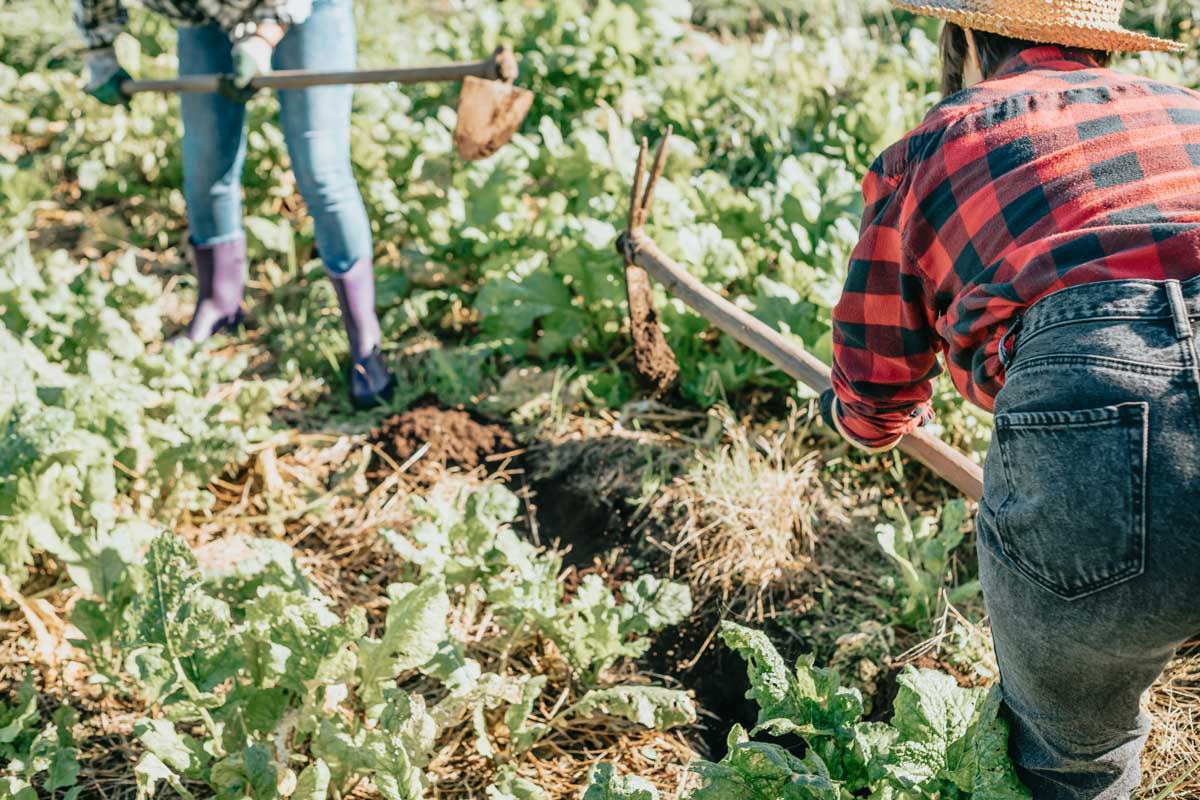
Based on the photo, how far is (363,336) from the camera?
11.0ft

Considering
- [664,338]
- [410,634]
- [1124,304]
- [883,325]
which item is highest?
[1124,304]

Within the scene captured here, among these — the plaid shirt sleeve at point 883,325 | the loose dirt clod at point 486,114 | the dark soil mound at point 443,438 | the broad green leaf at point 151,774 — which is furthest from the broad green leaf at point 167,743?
the loose dirt clod at point 486,114

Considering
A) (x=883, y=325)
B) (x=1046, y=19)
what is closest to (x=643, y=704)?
(x=883, y=325)

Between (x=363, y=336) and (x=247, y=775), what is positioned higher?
(x=363, y=336)

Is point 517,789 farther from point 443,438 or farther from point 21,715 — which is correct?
point 443,438

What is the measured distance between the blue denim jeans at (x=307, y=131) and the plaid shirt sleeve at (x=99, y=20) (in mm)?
231

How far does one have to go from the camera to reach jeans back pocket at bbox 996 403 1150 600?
127 cm

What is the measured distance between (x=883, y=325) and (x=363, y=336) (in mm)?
1935

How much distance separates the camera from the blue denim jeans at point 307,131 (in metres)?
3.04

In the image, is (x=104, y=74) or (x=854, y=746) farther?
(x=104, y=74)

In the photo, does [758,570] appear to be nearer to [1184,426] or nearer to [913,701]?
[913,701]

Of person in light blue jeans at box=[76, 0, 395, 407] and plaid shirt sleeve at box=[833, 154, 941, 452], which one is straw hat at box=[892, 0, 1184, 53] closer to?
plaid shirt sleeve at box=[833, 154, 941, 452]

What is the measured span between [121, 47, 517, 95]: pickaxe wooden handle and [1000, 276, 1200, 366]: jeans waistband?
6.50 ft

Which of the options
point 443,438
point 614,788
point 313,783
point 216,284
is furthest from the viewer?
point 216,284
